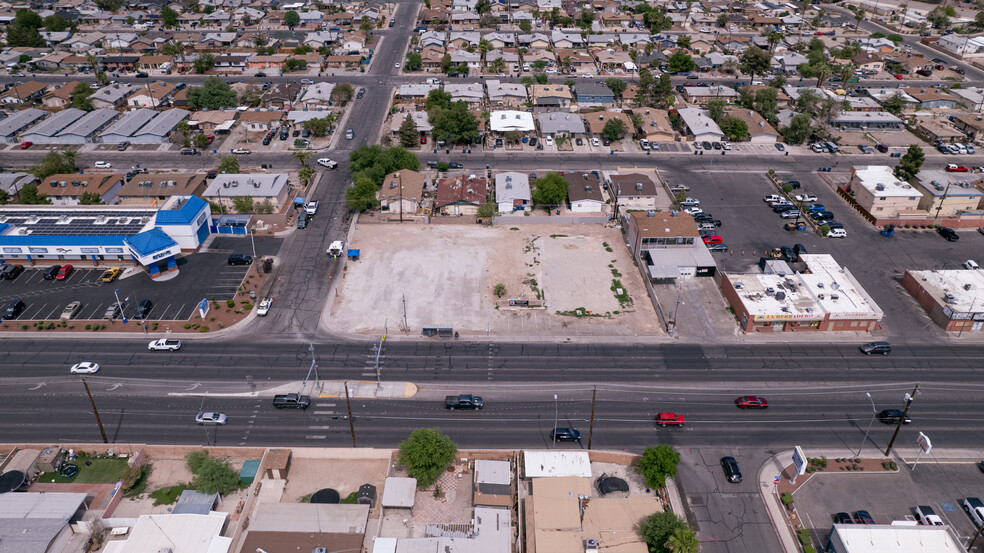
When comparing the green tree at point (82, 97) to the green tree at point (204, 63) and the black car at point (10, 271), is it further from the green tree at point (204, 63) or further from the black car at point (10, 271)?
the black car at point (10, 271)

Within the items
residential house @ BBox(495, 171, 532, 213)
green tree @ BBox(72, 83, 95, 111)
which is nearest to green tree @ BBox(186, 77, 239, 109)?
green tree @ BBox(72, 83, 95, 111)

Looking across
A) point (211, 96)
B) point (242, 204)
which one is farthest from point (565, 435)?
point (211, 96)

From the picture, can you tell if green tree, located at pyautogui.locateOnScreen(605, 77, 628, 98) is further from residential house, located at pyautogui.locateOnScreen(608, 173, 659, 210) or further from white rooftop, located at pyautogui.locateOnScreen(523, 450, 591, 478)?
white rooftop, located at pyautogui.locateOnScreen(523, 450, 591, 478)

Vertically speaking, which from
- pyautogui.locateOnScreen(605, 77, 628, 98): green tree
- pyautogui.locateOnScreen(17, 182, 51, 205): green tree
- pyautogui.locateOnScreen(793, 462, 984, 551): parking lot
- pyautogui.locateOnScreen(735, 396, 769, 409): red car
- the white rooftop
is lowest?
pyautogui.locateOnScreen(793, 462, 984, 551): parking lot

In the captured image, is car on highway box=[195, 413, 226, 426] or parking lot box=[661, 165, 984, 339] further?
parking lot box=[661, 165, 984, 339]

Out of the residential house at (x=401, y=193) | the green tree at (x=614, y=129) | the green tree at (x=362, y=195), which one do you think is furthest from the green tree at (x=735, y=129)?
the green tree at (x=362, y=195)

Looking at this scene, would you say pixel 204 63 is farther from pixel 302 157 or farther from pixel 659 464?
pixel 659 464
